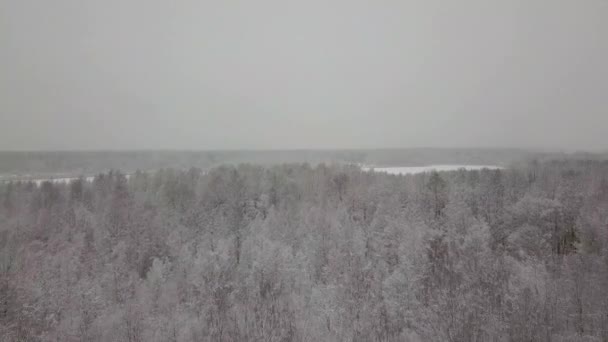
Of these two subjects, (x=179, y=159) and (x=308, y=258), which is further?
(x=179, y=159)

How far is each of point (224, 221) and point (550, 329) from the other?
29928mm

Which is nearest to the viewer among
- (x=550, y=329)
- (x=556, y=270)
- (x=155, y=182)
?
(x=550, y=329)

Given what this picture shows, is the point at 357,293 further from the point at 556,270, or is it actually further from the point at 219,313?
the point at 556,270

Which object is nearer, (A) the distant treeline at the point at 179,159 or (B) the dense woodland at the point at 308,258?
(B) the dense woodland at the point at 308,258

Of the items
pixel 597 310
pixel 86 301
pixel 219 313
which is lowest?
pixel 86 301

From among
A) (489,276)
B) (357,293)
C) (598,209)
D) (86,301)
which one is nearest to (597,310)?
(489,276)

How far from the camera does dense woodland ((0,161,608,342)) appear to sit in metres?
11.0

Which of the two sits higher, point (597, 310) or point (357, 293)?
point (597, 310)

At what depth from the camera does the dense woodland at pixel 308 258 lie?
10953 millimetres

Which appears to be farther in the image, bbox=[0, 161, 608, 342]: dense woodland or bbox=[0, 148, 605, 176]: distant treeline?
bbox=[0, 148, 605, 176]: distant treeline

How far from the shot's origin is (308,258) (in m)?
27.3

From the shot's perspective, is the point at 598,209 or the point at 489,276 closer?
the point at 489,276

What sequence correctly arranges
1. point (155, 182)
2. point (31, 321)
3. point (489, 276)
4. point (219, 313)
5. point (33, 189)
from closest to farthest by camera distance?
point (219, 313)
point (31, 321)
point (489, 276)
point (33, 189)
point (155, 182)

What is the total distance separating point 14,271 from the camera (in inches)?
746
